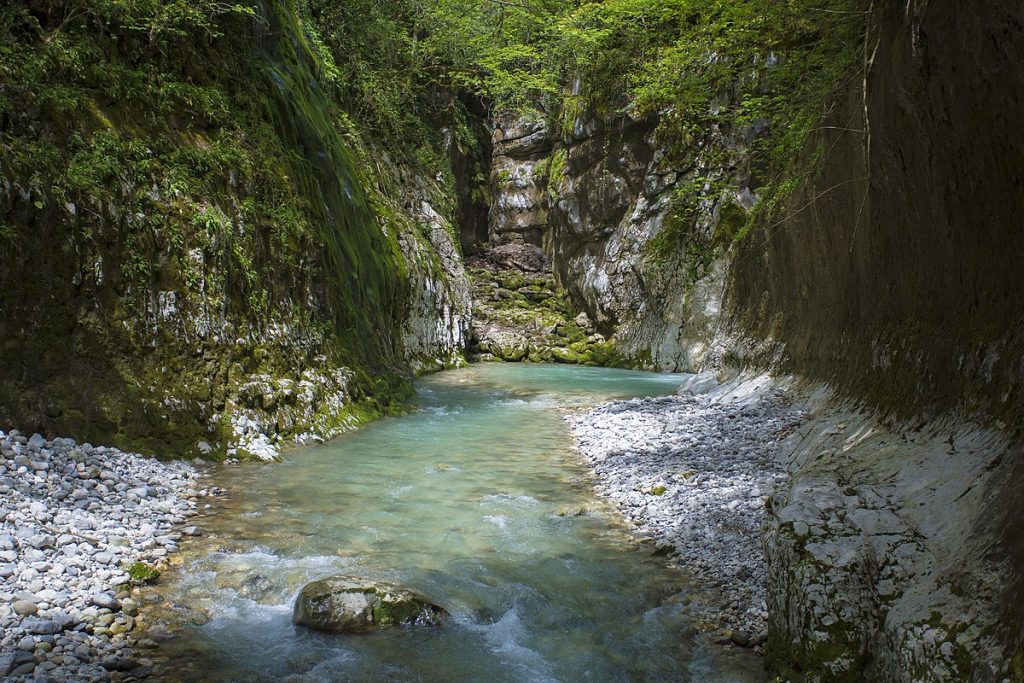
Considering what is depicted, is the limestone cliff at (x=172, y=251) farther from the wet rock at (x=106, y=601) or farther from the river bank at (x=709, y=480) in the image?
the river bank at (x=709, y=480)

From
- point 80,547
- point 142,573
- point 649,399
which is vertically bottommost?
point 649,399

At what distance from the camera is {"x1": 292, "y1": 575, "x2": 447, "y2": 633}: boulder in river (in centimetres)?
438

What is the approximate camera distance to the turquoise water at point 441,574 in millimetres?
4035

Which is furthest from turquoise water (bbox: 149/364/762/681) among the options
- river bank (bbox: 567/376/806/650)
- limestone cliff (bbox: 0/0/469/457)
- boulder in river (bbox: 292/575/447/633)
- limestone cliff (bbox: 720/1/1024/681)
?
limestone cliff (bbox: 0/0/469/457)

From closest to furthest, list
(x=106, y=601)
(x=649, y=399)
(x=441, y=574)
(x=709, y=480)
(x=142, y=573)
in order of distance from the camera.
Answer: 1. (x=106, y=601)
2. (x=142, y=573)
3. (x=441, y=574)
4. (x=709, y=480)
5. (x=649, y=399)

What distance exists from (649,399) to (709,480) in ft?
24.1

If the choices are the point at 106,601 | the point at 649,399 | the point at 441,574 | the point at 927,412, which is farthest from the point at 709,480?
the point at 649,399

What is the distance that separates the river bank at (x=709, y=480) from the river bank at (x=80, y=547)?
149 inches

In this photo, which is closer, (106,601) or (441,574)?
(106,601)

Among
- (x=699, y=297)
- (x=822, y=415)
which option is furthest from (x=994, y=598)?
(x=699, y=297)

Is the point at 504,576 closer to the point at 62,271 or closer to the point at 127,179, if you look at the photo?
the point at 62,271

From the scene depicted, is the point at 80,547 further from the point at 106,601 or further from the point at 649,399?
the point at 649,399

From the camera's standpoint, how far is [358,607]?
4.46 metres

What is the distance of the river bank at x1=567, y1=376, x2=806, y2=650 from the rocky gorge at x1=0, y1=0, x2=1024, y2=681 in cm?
4
